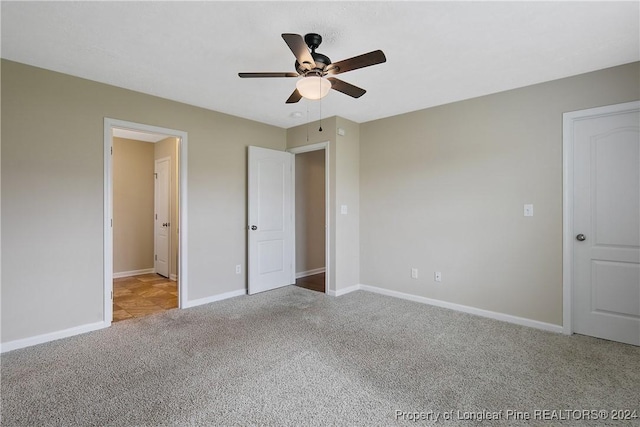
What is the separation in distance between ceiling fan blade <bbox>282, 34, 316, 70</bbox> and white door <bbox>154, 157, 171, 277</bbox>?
13.8 ft

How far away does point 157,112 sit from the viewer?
3.68m

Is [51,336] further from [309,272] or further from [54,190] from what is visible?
[309,272]

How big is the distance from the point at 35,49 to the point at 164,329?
2.64 metres

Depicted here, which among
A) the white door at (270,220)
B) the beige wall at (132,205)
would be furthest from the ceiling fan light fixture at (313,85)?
the beige wall at (132,205)

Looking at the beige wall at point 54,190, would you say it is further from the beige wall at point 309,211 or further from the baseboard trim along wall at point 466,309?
the baseboard trim along wall at point 466,309

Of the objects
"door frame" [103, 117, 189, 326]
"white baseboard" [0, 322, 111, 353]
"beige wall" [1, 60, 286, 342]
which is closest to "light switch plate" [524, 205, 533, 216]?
"door frame" [103, 117, 189, 326]

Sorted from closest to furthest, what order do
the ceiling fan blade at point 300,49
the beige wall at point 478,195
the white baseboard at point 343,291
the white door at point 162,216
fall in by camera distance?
1. the ceiling fan blade at point 300,49
2. the beige wall at point 478,195
3. the white baseboard at point 343,291
4. the white door at point 162,216

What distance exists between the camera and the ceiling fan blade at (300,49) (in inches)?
74.1

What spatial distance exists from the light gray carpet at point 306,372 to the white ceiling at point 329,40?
246 cm

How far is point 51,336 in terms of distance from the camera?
2.96 m

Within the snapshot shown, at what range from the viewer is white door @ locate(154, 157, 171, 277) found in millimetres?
5609

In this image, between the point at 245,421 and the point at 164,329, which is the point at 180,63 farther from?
the point at 245,421

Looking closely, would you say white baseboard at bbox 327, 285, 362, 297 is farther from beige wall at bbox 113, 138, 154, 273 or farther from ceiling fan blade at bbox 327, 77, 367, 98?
beige wall at bbox 113, 138, 154, 273

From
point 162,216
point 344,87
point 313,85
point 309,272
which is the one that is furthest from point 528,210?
point 162,216
